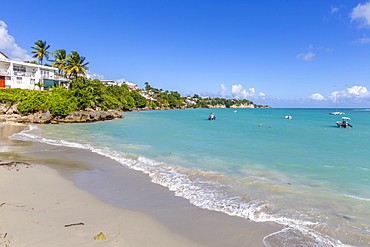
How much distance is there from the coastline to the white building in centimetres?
4989

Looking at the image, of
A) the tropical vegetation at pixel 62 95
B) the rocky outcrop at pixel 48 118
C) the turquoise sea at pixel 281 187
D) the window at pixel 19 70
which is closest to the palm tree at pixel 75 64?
the tropical vegetation at pixel 62 95

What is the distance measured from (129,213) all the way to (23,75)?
57756mm

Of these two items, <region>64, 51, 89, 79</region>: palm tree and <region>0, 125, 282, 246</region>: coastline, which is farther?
<region>64, 51, 89, 79</region>: palm tree

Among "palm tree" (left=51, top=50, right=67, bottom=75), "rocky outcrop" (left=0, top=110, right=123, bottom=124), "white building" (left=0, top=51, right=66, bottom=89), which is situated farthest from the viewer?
"palm tree" (left=51, top=50, right=67, bottom=75)

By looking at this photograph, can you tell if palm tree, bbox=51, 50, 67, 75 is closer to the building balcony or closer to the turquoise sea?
the building balcony

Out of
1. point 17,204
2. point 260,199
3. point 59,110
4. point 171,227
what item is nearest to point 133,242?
point 171,227

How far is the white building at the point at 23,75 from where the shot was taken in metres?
46.7

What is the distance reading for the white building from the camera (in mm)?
46719

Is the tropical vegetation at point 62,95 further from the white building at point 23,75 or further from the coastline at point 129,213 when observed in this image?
the coastline at point 129,213

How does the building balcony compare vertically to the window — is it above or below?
below

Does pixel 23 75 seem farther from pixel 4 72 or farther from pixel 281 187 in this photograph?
pixel 281 187

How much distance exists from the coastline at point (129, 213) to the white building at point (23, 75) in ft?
164

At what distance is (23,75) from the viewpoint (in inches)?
1953

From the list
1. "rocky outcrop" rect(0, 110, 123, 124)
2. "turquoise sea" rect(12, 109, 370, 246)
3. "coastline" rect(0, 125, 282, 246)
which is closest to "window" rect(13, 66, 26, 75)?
"rocky outcrop" rect(0, 110, 123, 124)
